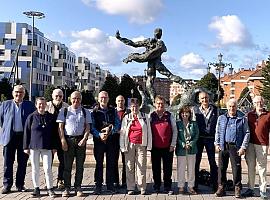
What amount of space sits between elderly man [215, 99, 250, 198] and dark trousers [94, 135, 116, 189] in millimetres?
2088

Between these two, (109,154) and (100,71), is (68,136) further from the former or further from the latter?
(100,71)

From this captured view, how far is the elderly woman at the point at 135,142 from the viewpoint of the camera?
27.8ft

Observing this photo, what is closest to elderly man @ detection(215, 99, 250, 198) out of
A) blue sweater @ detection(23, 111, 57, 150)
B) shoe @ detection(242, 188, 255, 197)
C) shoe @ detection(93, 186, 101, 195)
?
shoe @ detection(242, 188, 255, 197)

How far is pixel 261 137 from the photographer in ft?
27.2

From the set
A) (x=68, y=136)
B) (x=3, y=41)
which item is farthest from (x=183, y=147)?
(x=3, y=41)

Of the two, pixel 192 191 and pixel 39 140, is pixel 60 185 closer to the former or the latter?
pixel 39 140

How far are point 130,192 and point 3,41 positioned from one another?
84497 mm

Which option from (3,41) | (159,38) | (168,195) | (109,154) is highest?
(3,41)

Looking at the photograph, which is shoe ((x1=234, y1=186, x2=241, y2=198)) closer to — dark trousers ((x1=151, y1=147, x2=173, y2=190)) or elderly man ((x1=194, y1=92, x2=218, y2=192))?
elderly man ((x1=194, y1=92, x2=218, y2=192))

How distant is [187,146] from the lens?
857 cm

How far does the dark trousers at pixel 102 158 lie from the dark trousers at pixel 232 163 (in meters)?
2.13

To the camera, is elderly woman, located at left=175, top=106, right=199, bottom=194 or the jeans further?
elderly woman, located at left=175, top=106, right=199, bottom=194

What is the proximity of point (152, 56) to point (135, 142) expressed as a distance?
17.6ft

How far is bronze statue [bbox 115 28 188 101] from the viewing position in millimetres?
13289
